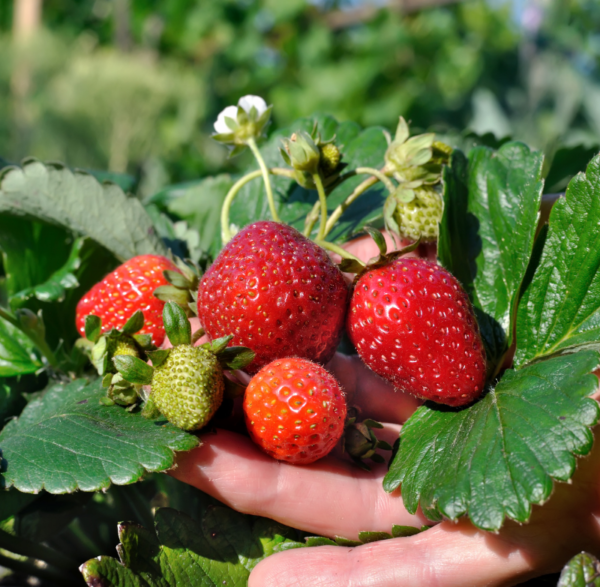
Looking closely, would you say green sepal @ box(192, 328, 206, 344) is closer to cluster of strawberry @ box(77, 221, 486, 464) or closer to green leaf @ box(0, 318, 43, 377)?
cluster of strawberry @ box(77, 221, 486, 464)

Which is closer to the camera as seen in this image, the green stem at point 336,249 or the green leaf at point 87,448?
the green leaf at point 87,448

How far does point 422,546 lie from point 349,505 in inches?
4.0

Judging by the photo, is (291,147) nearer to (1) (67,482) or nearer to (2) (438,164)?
(2) (438,164)

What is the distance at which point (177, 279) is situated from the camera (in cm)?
77

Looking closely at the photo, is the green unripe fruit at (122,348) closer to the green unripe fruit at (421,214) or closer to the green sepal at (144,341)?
the green sepal at (144,341)

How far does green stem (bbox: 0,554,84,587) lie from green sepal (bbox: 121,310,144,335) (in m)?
0.35

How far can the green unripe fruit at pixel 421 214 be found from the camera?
30.7 inches

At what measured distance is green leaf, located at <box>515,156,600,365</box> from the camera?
70 cm

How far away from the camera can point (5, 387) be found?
33.6 inches

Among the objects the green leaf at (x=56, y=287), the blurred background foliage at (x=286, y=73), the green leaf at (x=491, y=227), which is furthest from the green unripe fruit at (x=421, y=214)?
the blurred background foliage at (x=286, y=73)

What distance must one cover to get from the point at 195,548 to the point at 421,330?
0.37m

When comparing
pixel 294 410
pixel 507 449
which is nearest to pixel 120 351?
pixel 294 410

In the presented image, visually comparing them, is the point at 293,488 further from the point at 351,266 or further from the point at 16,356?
the point at 16,356

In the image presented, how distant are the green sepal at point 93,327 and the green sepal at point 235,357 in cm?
17
